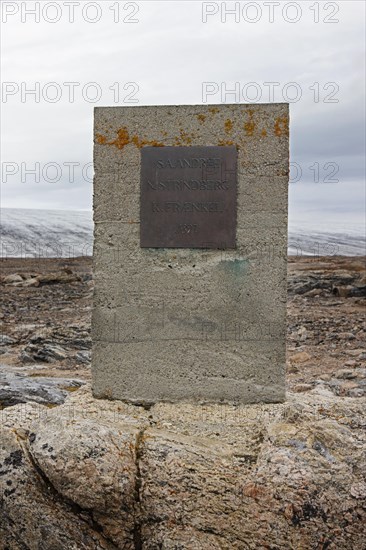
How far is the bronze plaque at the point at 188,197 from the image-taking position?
5.61 meters

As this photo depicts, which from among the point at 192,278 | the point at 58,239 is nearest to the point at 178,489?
the point at 192,278

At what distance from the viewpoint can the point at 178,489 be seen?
4.80 metres

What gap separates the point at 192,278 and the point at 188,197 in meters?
0.75

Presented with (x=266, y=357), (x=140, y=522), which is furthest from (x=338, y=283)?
(x=140, y=522)

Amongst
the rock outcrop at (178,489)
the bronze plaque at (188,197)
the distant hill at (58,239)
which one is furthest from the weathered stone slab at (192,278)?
the distant hill at (58,239)

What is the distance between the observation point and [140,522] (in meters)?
4.84

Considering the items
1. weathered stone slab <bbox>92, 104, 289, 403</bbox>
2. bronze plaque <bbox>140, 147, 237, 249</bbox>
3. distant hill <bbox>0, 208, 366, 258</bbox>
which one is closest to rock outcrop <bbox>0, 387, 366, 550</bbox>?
weathered stone slab <bbox>92, 104, 289, 403</bbox>

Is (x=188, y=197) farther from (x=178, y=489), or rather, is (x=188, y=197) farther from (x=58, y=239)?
(x=58, y=239)

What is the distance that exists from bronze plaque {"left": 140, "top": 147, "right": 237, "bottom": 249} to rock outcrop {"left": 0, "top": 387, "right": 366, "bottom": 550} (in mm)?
1741

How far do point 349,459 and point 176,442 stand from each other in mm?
1405

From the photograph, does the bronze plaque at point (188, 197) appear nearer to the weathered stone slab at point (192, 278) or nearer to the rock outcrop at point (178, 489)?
the weathered stone slab at point (192, 278)

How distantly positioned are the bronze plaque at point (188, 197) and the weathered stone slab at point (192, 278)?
0.06m

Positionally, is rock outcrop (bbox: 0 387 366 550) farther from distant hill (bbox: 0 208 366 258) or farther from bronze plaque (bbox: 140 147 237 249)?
distant hill (bbox: 0 208 366 258)

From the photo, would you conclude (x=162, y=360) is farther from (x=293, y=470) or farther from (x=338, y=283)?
(x=338, y=283)
